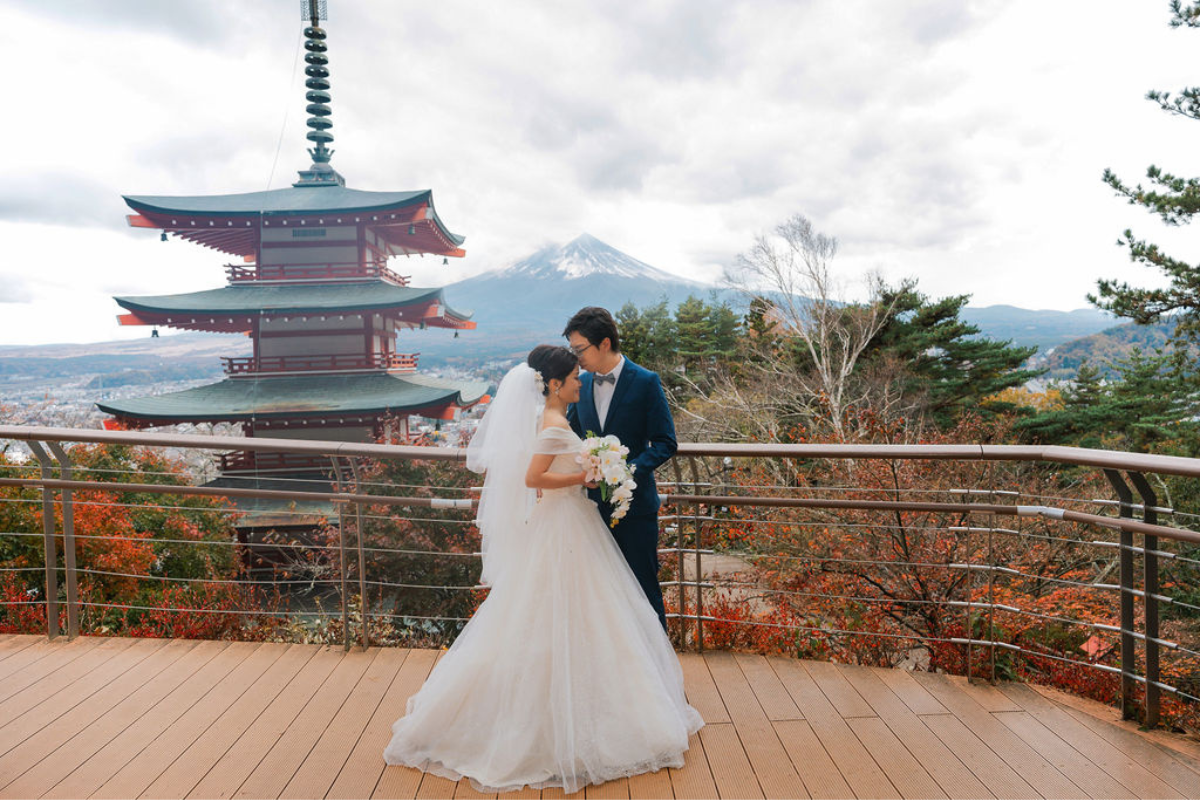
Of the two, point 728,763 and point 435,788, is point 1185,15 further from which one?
point 435,788

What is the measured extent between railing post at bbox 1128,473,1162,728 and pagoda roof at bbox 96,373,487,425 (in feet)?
57.6

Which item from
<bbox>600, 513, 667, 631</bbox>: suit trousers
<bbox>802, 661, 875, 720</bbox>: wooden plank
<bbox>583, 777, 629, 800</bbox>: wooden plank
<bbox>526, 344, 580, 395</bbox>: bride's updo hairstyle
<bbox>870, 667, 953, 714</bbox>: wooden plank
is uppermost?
<bbox>526, 344, 580, 395</bbox>: bride's updo hairstyle

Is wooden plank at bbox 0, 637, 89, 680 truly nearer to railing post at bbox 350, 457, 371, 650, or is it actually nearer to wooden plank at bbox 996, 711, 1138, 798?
railing post at bbox 350, 457, 371, 650

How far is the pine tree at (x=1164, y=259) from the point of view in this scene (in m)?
9.72

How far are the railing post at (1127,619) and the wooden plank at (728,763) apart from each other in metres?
1.41

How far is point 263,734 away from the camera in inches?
91.2

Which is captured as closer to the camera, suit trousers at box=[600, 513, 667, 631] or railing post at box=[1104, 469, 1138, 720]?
railing post at box=[1104, 469, 1138, 720]

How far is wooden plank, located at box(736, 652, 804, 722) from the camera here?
2434 millimetres

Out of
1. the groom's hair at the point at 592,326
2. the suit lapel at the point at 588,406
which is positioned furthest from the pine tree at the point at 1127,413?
the groom's hair at the point at 592,326

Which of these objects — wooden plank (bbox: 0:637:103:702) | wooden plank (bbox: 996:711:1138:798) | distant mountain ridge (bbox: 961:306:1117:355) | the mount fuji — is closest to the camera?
wooden plank (bbox: 996:711:1138:798)

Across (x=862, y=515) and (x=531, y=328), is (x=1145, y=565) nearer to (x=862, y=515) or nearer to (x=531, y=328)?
(x=862, y=515)

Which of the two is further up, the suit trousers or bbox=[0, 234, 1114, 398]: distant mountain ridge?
bbox=[0, 234, 1114, 398]: distant mountain ridge

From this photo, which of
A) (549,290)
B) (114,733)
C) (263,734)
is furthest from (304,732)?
(549,290)

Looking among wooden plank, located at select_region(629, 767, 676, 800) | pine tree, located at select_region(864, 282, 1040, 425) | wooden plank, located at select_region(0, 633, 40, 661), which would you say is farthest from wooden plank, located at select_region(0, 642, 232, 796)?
pine tree, located at select_region(864, 282, 1040, 425)
